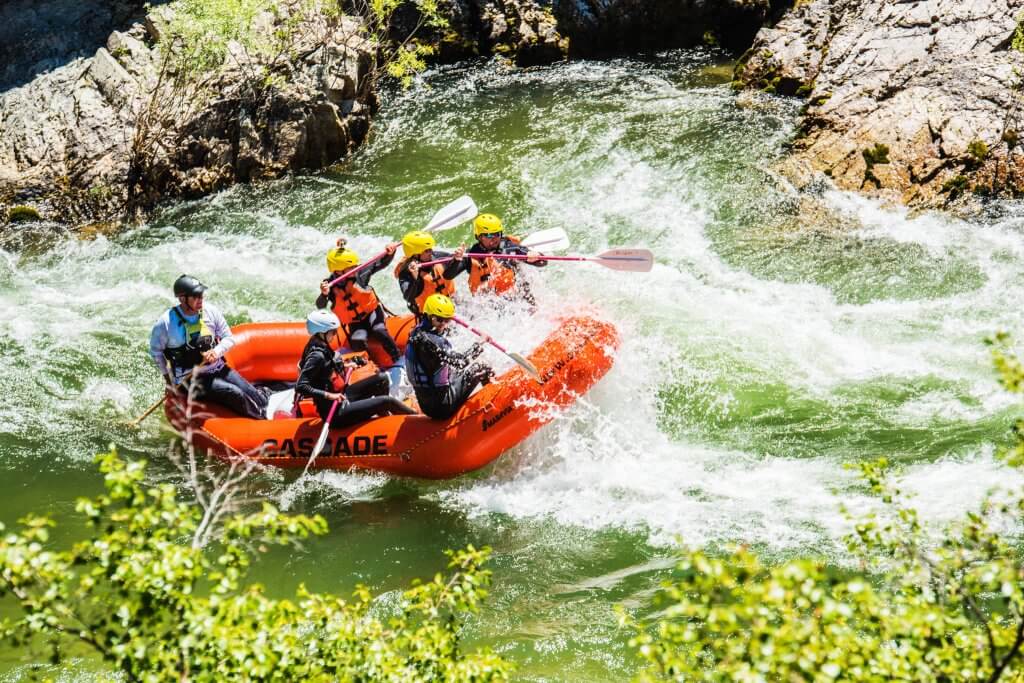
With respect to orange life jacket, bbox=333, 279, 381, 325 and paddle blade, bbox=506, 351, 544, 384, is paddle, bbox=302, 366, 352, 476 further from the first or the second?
paddle blade, bbox=506, 351, 544, 384

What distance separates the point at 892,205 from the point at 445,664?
9112 millimetres

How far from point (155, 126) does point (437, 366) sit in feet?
26.1

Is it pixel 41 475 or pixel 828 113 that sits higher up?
pixel 828 113

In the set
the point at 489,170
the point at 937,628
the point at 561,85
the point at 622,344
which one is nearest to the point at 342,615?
the point at 937,628

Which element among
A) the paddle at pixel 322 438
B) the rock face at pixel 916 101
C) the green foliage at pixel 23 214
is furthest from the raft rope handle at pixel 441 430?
the green foliage at pixel 23 214

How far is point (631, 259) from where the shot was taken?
8438 millimetres

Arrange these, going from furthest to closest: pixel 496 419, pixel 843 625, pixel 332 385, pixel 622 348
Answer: pixel 622 348, pixel 332 385, pixel 496 419, pixel 843 625

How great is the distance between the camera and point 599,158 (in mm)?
12953

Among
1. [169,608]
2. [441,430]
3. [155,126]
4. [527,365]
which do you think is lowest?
[441,430]

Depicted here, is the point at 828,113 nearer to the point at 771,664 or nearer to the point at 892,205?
the point at 892,205

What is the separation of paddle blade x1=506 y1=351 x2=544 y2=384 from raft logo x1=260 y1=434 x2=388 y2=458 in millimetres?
1253

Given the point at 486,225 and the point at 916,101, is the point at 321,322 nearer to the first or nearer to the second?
the point at 486,225

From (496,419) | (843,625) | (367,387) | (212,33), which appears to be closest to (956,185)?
(496,419)

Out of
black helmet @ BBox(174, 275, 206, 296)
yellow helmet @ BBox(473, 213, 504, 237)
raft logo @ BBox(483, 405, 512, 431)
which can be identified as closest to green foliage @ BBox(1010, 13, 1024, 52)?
yellow helmet @ BBox(473, 213, 504, 237)
